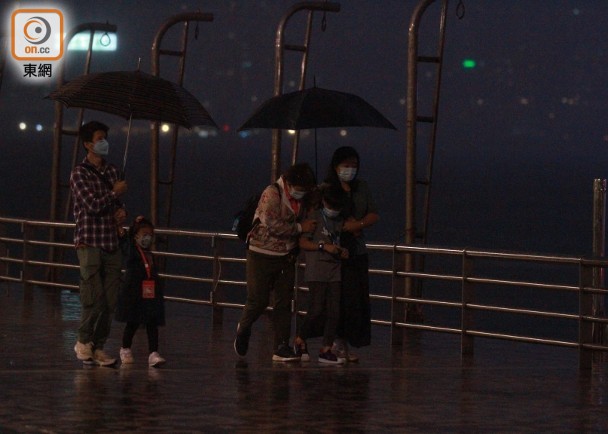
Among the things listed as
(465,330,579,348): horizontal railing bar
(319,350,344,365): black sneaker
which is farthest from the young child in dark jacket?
(465,330,579,348): horizontal railing bar

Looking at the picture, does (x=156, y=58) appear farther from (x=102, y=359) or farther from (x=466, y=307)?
(x=102, y=359)

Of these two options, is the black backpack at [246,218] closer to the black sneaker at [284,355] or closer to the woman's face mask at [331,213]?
the woman's face mask at [331,213]

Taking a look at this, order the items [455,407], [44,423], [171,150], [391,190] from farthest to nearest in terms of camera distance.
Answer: [391,190] → [171,150] → [455,407] → [44,423]

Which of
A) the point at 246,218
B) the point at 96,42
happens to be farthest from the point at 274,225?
the point at 96,42

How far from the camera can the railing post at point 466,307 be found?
14.6 metres

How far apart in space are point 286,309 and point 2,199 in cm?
7084

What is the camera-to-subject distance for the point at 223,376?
489 inches

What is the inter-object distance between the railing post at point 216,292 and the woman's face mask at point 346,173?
13.8 ft

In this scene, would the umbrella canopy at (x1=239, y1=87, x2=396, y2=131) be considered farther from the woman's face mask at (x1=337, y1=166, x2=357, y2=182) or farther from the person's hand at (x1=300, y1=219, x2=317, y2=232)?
the person's hand at (x1=300, y1=219, x2=317, y2=232)

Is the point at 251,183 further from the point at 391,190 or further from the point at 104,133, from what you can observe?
the point at 104,133

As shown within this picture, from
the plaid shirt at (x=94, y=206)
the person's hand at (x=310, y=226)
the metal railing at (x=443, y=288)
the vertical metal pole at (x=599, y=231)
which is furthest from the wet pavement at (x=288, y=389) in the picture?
the person's hand at (x=310, y=226)

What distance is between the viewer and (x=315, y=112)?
44.1ft

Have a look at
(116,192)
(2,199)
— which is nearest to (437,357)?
(116,192)

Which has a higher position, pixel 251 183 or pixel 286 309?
pixel 251 183
